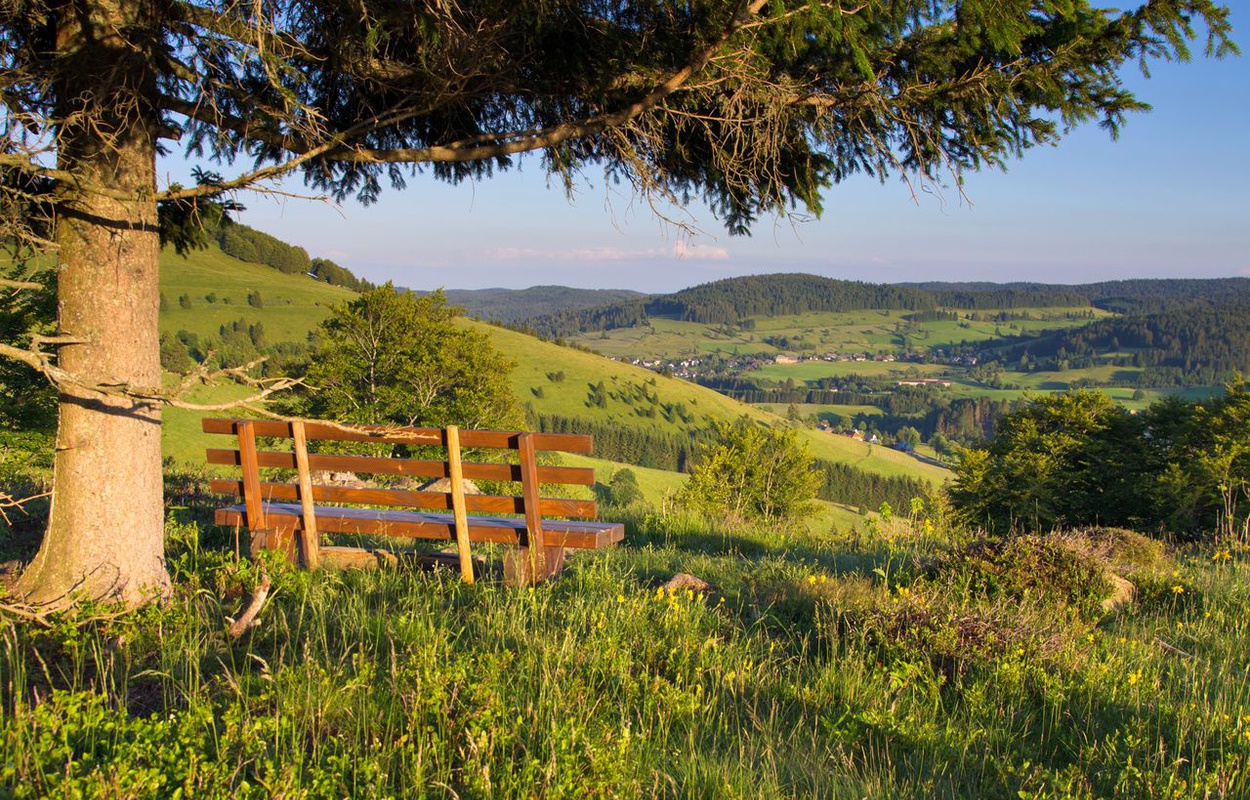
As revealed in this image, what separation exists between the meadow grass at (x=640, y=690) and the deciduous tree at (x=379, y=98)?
140 centimetres

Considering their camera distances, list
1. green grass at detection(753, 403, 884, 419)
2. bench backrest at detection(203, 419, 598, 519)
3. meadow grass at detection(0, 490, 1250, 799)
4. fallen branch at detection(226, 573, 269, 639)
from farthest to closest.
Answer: green grass at detection(753, 403, 884, 419) → bench backrest at detection(203, 419, 598, 519) → fallen branch at detection(226, 573, 269, 639) → meadow grass at detection(0, 490, 1250, 799)

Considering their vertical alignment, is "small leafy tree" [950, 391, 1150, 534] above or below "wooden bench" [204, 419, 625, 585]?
below

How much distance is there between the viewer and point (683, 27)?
18.5 ft

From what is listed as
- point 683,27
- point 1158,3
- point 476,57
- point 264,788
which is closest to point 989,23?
point 1158,3

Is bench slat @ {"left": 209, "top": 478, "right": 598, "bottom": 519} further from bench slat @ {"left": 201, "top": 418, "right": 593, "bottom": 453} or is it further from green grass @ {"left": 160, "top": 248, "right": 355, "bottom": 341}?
green grass @ {"left": 160, "top": 248, "right": 355, "bottom": 341}

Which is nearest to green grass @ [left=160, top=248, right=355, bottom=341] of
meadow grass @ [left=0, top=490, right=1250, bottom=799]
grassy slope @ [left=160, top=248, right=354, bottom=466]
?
grassy slope @ [left=160, top=248, right=354, bottom=466]

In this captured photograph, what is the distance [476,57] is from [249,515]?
4.14 metres

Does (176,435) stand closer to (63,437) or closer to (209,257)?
(63,437)

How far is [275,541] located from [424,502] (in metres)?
1.66

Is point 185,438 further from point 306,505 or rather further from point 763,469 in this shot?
point 306,505

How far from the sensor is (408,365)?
121 ft

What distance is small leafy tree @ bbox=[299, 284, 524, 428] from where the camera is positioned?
36.4 metres

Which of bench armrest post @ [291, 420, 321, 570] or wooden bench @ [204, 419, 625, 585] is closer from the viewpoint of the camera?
wooden bench @ [204, 419, 625, 585]

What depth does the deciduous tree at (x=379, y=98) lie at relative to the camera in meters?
5.09
